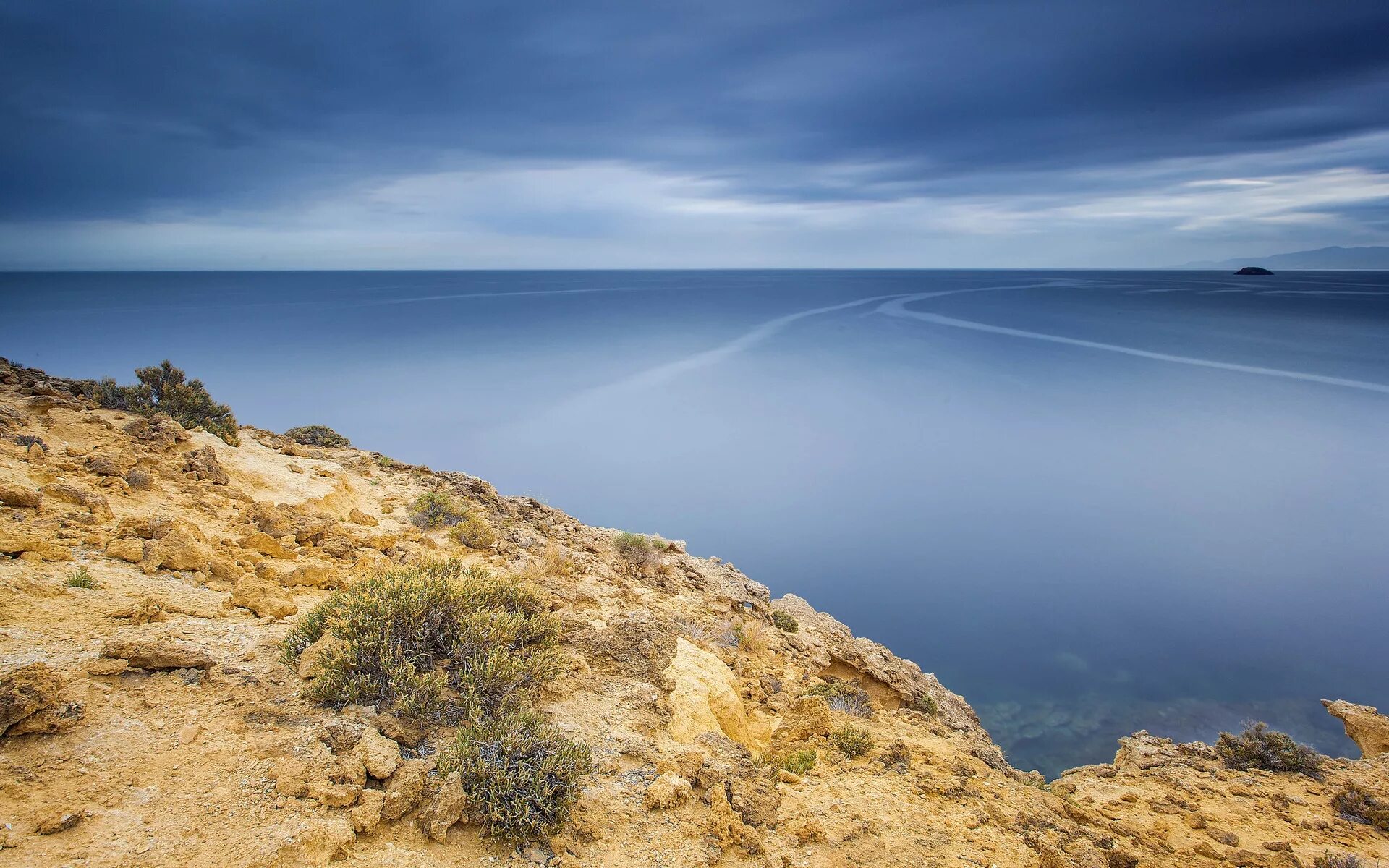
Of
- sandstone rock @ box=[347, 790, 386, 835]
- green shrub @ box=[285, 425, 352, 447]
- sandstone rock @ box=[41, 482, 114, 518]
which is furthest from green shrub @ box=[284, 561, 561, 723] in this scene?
green shrub @ box=[285, 425, 352, 447]

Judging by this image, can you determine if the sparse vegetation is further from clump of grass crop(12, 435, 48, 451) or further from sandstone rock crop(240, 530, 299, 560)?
clump of grass crop(12, 435, 48, 451)

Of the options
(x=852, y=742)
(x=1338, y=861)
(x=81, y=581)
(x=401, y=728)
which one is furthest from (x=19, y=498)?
(x=1338, y=861)

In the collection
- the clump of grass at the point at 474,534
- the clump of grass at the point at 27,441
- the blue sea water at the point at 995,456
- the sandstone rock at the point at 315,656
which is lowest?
the blue sea water at the point at 995,456

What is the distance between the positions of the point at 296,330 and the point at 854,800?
8090 cm

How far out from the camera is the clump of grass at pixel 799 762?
5.93 meters

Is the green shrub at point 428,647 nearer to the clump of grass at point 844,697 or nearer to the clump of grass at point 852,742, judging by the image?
the clump of grass at point 852,742

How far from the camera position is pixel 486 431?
113 ft

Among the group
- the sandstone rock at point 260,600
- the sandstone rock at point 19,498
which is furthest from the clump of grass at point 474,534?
the sandstone rock at point 19,498

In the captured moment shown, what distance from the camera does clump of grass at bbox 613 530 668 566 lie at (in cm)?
1044

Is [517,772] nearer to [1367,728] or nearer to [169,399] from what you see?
[169,399]

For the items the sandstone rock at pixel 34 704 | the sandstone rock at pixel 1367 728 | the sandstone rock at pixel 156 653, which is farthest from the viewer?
the sandstone rock at pixel 1367 728

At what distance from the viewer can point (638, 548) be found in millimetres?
10664

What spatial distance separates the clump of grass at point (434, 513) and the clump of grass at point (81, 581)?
164 inches

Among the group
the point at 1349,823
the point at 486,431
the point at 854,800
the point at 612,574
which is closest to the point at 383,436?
the point at 486,431
